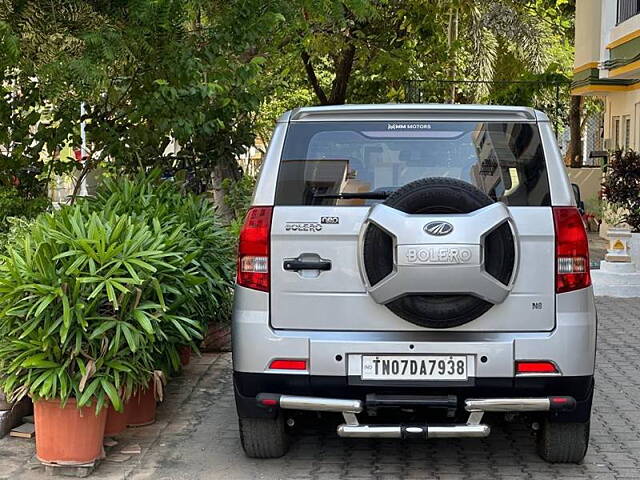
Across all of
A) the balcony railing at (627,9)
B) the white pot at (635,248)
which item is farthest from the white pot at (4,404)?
the balcony railing at (627,9)

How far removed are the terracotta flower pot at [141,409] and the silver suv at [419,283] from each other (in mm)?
1189

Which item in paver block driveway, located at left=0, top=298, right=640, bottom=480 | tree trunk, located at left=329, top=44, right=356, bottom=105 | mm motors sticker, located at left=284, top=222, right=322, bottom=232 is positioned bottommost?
paver block driveway, located at left=0, top=298, right=640, bottom=480

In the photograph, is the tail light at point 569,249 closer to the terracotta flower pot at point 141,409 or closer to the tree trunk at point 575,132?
the terracotta flower pot at point 141,409

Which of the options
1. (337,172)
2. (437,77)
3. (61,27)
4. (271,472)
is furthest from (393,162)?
(437,77)

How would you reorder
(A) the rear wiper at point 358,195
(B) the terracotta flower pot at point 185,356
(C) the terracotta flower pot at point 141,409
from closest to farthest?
1. (A) the rear wiper at point 358,195
2. (C) the terracotta flower pot at point 141,409
3. (B) the terracotta flower pot at point 185,356

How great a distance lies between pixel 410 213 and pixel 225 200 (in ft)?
32.2

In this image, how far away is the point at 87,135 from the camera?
10.2 meters

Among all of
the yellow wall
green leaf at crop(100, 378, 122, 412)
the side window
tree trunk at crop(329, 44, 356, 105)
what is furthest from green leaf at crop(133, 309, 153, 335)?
the yellow wall

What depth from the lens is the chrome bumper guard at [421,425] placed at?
5.16 metres

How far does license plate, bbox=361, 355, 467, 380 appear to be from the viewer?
5.16m

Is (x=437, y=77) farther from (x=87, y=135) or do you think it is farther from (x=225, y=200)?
(x=87, y=135)

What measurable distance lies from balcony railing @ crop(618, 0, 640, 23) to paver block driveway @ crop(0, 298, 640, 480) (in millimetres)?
14699

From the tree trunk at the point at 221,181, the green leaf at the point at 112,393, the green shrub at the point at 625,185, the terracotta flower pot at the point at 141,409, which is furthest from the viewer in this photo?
the green shrub at the point at 625,185

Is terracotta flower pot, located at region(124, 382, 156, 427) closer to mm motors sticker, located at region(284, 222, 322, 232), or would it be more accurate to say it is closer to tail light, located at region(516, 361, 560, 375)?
mm motors sticker, located at region(284, 222, 322, 232)
